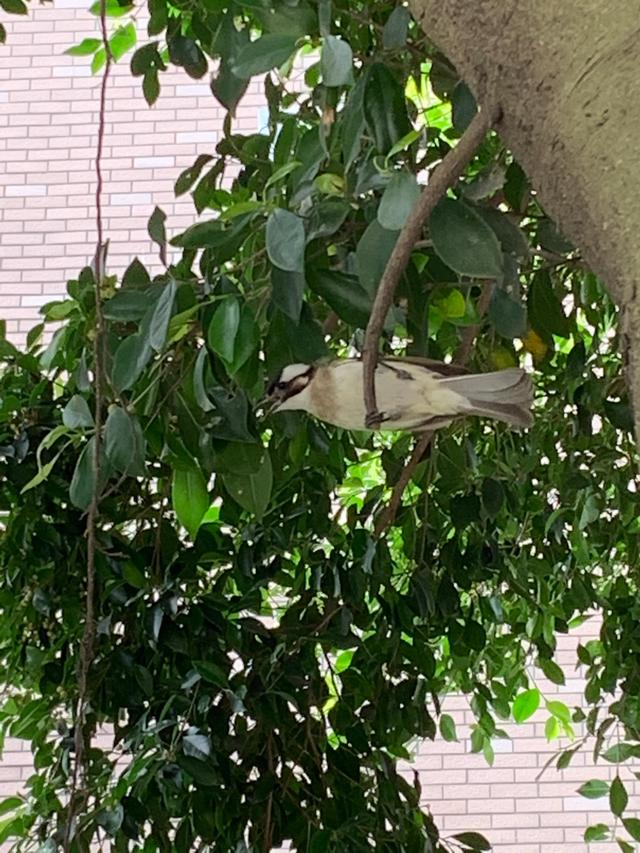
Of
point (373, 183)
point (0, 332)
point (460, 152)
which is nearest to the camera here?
point (460, 152)

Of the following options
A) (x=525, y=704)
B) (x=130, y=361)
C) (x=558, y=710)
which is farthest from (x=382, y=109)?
(x=558, y=710)

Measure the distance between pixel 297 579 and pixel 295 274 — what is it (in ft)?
2.06

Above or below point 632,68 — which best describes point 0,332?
above

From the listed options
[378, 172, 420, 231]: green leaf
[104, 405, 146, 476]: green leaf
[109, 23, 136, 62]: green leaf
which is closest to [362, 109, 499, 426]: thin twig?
[378, 172, 420, 231]: green leaf

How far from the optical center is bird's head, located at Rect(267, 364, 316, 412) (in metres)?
0.80

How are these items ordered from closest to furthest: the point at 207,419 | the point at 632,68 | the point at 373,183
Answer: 1. the point at 632,68
2. the point at 373,183
3. the point at 207,419

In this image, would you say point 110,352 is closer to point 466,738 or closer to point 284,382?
point 284,382

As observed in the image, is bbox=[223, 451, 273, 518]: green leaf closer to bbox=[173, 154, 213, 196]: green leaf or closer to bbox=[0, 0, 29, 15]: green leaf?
bbox=[173, 154, 213, 196]: green leaf

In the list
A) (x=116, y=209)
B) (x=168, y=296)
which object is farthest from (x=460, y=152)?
(x=116, y=209)

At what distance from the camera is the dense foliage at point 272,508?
765mm

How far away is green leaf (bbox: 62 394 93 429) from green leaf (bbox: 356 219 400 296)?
0.31 meters

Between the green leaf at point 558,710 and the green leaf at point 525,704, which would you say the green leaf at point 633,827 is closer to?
the green leaf at point 525,704

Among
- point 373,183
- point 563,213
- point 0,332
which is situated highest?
point 0,332

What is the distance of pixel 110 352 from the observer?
0.90 metres
